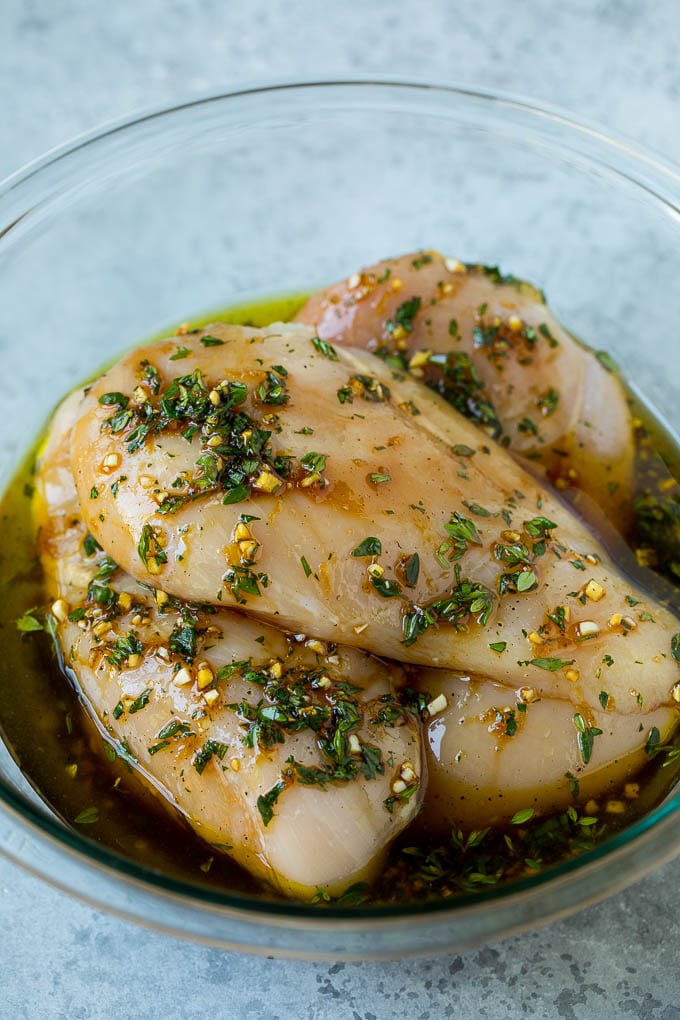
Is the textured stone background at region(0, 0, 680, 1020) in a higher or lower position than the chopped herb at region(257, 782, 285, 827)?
higher

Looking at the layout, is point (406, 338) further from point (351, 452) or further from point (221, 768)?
point (221, 768)

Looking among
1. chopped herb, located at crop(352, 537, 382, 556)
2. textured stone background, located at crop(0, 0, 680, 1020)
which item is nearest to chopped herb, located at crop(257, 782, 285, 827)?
chopped herb, located at crop(352, 537, 382, 556)

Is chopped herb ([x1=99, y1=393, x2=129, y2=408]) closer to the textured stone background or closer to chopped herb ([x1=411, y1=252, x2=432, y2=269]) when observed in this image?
chopped herb ([x1=411, y1=252, x2=432, y2=269])

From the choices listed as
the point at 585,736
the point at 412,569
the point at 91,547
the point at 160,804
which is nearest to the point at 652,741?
the point at 585,736

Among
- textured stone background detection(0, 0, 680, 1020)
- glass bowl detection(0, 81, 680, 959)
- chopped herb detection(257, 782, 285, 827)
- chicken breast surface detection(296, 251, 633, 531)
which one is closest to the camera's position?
chopped herb detection(257, 782, 285, 827)

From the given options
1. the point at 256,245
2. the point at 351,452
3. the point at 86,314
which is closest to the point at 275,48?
the point at 256,245

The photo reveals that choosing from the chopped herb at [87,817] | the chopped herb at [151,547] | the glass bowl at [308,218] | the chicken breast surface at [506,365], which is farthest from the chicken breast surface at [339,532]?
the glass bowl at [308,218]
